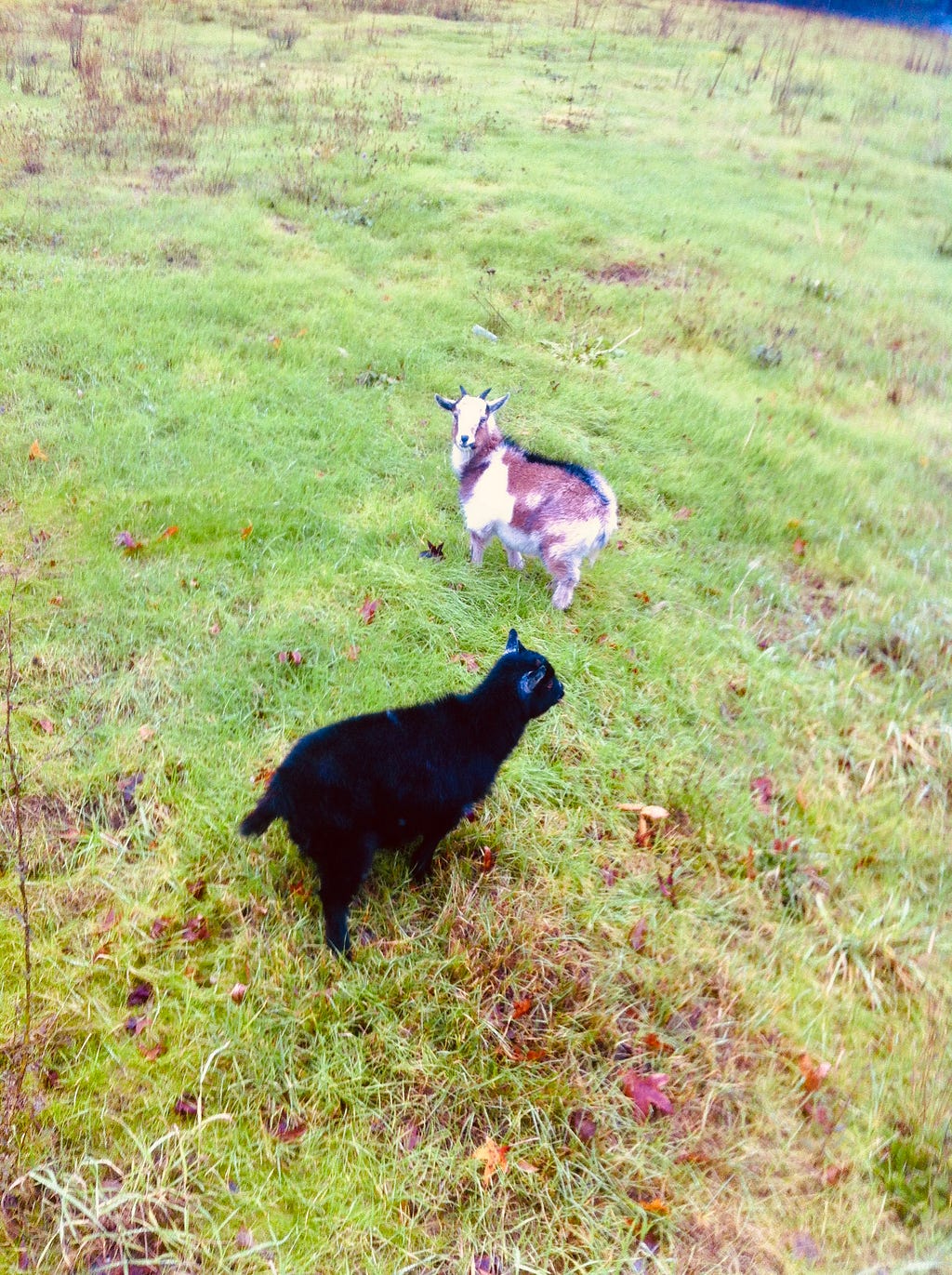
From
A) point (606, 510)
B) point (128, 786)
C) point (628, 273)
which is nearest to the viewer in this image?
point (128, 786)

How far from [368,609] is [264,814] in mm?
1761

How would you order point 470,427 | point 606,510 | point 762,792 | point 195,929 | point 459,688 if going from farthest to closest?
1. point 470,427
2. point 606,510
3. point 459,688
4. point 762,792
5. point 195,929

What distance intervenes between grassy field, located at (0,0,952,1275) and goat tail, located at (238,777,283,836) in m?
0.30

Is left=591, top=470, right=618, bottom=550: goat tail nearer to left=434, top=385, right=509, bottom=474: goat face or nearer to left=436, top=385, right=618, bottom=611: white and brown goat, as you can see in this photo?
left=436, top=385, right=618, bottom=611: white and brown goat

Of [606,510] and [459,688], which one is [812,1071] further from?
[606,510]

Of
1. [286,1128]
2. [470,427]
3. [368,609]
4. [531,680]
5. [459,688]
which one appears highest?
[470,427]

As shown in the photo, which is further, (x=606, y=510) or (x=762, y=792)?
(x=606, y=510)

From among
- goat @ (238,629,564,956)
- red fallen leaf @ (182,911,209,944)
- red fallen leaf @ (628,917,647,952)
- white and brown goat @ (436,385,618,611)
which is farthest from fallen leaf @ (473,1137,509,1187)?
white and brown goat @ (436,385,618,611)

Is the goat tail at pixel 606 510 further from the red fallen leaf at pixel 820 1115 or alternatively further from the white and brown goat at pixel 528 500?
the red fallen leaf at pixel 820 1115

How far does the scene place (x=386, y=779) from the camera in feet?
9.06

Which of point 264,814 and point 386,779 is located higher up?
point 386,779

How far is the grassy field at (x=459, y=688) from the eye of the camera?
243cm

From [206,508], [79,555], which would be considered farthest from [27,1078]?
[206,508]

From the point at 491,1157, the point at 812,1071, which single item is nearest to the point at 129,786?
the point at 491,1157
